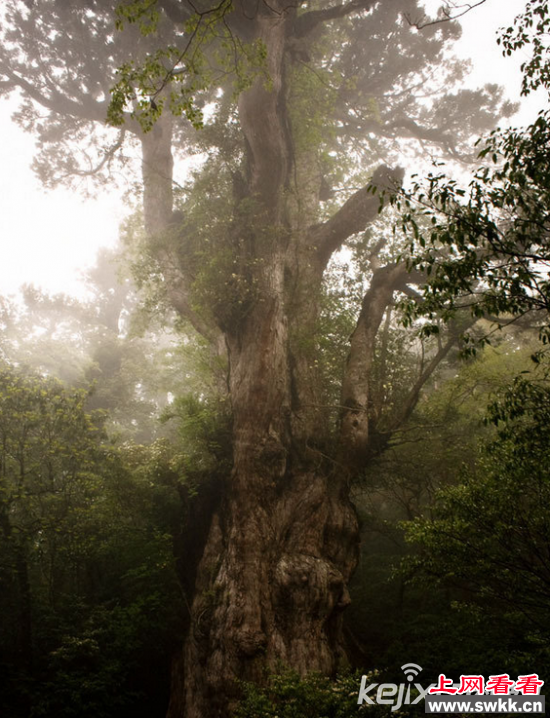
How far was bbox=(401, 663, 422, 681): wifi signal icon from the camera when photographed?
666 centimetres

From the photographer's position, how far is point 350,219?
36.3 ft

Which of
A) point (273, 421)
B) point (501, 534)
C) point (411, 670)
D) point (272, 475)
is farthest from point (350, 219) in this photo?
point (411, 670)

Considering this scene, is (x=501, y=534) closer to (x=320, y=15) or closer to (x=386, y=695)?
(x=386, y=695)

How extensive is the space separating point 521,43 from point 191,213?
8168 mm

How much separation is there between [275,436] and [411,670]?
434 cm

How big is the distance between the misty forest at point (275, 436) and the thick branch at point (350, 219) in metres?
0.09

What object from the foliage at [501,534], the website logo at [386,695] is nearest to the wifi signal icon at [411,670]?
the foliage at [501,534]

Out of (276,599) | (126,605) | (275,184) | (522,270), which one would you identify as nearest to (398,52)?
(275,184)

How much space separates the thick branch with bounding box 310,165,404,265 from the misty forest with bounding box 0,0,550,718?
90 millimetres

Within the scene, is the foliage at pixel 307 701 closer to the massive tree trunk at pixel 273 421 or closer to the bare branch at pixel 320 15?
the massive tree trunk at pixel 273 421

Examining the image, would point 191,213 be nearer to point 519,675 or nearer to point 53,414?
point 53,414

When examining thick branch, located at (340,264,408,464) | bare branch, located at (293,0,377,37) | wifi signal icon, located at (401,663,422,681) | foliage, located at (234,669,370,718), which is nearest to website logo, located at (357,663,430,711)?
foliage, located at (234,669,370,718)

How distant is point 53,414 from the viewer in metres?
9.55

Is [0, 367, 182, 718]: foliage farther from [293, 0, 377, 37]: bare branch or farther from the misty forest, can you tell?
[293, 0, 377, 37]: bare branch
